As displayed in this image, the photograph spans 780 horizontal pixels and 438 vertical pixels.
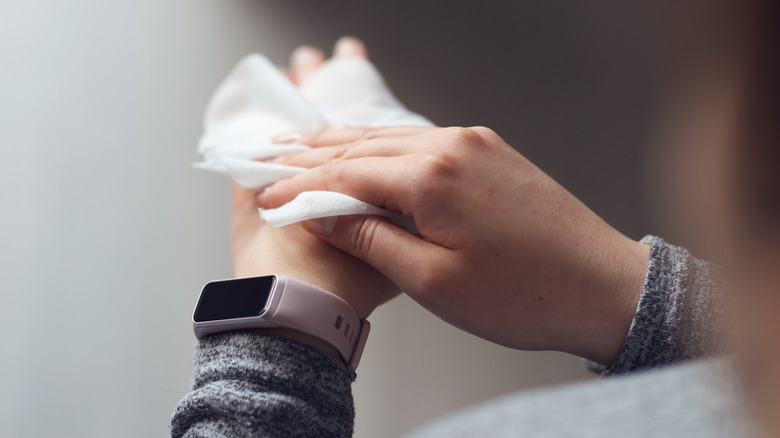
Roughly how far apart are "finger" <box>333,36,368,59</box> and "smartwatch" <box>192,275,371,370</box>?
64 centimetres

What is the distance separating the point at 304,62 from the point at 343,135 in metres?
0.46

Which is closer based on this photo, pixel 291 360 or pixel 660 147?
pixel 291 360

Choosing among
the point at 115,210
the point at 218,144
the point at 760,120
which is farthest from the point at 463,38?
the point at 760,120

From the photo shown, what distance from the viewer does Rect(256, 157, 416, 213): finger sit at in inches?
21.4

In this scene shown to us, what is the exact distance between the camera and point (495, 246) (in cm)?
52

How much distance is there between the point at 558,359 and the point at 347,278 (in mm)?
407

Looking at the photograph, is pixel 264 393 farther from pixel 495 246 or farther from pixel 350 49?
pixel 350 49

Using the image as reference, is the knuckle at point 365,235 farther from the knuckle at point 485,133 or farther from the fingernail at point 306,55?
the fingernail at point 306,55

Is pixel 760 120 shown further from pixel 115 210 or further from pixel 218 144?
pixel 115 210

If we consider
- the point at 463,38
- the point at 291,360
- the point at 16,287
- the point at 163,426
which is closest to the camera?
the point at 291,360

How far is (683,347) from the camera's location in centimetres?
55

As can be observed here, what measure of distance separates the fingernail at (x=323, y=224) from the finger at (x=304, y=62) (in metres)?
0.55

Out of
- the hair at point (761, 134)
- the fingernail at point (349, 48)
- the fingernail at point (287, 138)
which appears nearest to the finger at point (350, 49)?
the fingernail at point (349, 48)

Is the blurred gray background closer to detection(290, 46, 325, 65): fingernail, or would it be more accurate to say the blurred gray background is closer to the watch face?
detection(290, 46, 325, 65): fingernail
